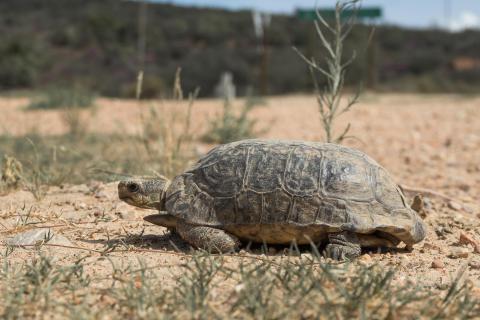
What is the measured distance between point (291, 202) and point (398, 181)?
2.91m

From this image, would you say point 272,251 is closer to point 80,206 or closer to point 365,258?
point 365,258

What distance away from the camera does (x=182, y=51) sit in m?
35.3

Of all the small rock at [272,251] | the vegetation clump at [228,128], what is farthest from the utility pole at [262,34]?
the small rock at [272,251]

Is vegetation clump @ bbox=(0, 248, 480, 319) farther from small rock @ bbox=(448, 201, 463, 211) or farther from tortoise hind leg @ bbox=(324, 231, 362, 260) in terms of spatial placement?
small rock @ bbox=(448, 201, 463, 211)

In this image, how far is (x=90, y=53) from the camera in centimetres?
3541

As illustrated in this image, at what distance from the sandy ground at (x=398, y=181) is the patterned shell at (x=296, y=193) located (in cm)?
24

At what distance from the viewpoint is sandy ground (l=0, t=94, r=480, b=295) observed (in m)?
3.64

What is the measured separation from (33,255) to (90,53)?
33152 mm

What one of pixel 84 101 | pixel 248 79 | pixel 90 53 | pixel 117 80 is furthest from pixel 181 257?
pixel 90 53

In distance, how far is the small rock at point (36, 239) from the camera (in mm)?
3815

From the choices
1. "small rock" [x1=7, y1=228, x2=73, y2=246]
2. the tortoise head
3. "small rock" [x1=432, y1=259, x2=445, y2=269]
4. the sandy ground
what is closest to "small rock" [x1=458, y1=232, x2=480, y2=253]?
the sandy ground

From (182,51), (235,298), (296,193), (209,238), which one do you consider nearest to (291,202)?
(296,193)

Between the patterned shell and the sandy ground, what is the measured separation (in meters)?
0.24

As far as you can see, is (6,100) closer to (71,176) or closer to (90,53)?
(71,176)
